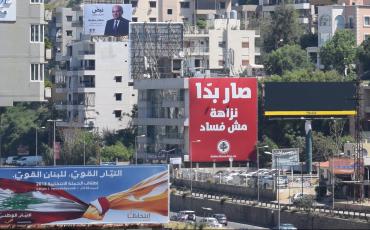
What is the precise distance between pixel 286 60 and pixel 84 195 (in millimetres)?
79863

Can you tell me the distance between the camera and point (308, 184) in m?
99.2

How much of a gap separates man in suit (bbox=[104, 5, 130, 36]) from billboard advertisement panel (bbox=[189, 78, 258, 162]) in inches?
725

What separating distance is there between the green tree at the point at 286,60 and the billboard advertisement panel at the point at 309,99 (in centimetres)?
2463

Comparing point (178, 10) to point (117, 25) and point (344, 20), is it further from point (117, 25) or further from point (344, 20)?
point (117, 25)

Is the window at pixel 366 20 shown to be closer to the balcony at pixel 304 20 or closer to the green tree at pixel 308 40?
the green tree at pixel 308 40

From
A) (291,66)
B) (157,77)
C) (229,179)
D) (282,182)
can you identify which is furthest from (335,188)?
(291,66)

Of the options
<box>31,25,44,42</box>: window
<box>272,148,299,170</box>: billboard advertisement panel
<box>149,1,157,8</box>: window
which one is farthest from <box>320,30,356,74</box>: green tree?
<box>31,25,44,42</box>: window

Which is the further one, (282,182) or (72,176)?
(282,182)

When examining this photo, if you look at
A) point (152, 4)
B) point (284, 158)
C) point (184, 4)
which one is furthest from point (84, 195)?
point (184, 4)

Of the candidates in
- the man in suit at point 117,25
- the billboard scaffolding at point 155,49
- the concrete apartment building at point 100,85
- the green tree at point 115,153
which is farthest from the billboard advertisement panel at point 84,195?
the man in suit at point 117,25

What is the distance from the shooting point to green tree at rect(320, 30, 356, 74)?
133 m

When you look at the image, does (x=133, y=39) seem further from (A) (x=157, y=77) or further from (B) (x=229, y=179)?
(B) (x=229, y=179)

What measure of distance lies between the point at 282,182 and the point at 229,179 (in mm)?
7080

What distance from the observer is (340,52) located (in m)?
134
